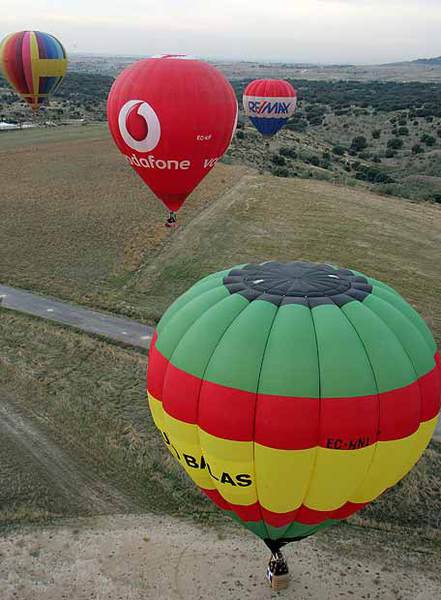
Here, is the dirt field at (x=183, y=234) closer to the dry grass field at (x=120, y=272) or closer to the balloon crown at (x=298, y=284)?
the dry grass field at (x=120, y=272)

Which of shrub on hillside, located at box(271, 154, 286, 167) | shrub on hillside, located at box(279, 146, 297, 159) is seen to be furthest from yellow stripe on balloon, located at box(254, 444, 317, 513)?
shrub on hillside, located at box(279, 146, 297, 159)

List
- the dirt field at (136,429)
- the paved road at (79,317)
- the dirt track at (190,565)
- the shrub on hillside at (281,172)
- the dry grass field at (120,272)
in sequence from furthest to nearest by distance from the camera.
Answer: the shrub on hillside at (281,172) < the paved road at (79,317) < the dry grass field at (120,272) < the dirt field at (136,429) < the dirt track at (190,565)

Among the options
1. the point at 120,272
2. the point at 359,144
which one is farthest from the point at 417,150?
the point at 120,272

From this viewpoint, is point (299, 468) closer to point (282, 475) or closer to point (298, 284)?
point (282, 475)

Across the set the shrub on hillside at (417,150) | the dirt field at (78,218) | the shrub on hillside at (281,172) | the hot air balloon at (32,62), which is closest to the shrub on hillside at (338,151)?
the shrub on hillside at (417,150)

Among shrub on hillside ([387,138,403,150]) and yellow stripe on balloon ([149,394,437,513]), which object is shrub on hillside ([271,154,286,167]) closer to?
shrub on hillside ([387,138,403,150])

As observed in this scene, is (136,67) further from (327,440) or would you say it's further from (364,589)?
(364,589)
